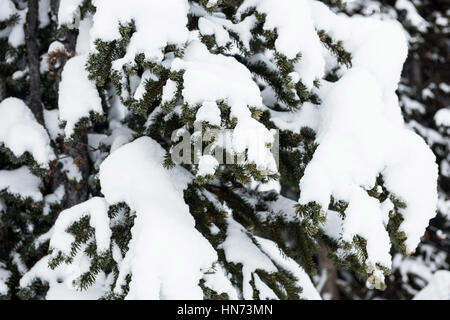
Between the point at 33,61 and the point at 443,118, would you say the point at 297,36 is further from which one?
the point at 443,118

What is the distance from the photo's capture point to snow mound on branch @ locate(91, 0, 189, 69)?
6.21 feet

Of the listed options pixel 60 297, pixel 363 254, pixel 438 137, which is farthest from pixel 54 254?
pixel 438 137

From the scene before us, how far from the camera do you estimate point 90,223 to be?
2.13 metres

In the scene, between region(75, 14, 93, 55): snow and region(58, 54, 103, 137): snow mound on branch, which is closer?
region(58, 54, 103, 137): snow mound on branch

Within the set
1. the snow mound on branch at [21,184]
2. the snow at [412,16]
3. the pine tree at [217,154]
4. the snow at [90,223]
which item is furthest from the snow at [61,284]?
the snow at [412,16]

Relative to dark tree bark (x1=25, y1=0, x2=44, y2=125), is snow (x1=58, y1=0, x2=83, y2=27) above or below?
above

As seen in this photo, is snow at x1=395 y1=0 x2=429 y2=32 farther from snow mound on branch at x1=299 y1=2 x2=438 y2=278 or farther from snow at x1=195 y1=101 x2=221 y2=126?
snow at x1=195 y1=101 x2=221 y2=126

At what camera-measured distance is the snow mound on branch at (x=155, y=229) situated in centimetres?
181

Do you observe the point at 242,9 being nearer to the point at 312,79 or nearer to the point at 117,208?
the point at 312,79

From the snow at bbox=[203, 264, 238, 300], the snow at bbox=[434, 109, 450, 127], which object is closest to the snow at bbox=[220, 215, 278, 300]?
the snow at bbox=[203, 264, 238, 300]

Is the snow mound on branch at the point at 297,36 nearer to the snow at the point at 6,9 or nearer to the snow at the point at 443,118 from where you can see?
the snow at the point at 6,9

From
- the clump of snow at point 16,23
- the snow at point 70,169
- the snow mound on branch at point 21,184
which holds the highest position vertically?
the clump of snow at point 16,23

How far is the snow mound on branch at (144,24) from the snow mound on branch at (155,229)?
57 cm

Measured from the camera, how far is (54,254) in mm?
2084
